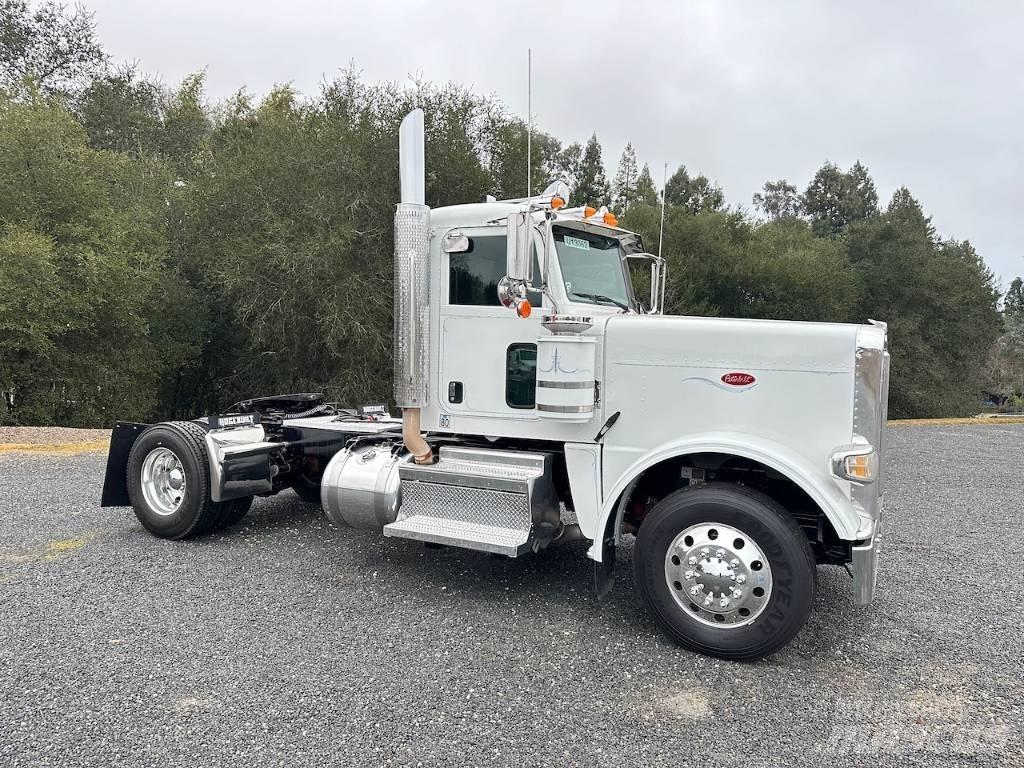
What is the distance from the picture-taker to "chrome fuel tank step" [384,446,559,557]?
4.35 m

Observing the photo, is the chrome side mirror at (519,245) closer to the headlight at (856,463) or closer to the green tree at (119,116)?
the headlight at (856,463)

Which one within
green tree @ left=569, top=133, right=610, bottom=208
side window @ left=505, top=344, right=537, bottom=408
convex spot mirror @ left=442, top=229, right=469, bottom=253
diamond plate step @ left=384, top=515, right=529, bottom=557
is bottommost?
diamond plate step @ left=384, top=515, right=529, bottom=557

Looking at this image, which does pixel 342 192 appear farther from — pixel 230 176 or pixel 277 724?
pixel 277 724

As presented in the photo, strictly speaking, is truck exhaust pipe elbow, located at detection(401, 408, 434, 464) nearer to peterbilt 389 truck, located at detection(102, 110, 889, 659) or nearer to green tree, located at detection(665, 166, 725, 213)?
peterbilt 389 truck, located at detection(102, 110, 889, 659)

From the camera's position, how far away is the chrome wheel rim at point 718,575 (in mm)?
3689

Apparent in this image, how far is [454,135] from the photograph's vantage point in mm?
15539

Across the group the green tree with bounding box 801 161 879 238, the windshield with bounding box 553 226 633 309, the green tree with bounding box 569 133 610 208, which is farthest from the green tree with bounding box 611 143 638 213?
the windshield with bounding box 553 226 633 309

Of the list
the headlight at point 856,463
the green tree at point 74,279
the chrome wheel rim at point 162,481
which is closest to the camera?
the headlight at point 856,463

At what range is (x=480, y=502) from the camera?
14.7 feet

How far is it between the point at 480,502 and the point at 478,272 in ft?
4.77

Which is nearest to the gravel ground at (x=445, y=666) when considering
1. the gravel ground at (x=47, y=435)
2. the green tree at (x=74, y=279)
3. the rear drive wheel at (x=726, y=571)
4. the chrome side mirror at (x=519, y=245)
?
the rear drive wheel at (x=726, y=571)

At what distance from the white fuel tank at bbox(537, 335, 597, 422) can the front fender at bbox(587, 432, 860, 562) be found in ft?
1.47

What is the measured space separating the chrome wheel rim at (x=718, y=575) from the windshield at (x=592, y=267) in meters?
1.64

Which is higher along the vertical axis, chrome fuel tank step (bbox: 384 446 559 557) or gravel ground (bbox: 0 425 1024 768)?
chrome fuel tank step (bbox: 384 446 559 557)
